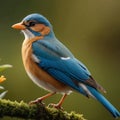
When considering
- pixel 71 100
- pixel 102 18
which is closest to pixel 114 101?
pixel 71 100

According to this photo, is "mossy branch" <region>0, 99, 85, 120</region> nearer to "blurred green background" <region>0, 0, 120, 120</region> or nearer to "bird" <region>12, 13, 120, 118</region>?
"bird" <region>12, 13, 120, 118</region>

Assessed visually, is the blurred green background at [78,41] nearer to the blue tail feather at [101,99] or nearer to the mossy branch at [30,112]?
the blue tail feather at [101,99]

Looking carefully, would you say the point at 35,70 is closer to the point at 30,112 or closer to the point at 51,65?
the point at 51,65

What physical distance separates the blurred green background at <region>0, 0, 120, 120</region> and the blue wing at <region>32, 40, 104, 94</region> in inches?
182

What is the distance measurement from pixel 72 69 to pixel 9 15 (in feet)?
22.7

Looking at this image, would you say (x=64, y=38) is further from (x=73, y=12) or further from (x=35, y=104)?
(x=35, y=104)

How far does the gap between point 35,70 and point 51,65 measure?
0.44 feet

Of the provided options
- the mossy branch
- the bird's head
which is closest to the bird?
the bird's head

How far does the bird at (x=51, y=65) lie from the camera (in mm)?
7137

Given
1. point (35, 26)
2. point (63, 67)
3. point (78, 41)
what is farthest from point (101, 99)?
point (78, 41)

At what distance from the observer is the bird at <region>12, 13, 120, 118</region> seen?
714 cm

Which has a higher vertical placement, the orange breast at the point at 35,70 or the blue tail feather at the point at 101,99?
the orange breast at the point at 35,70

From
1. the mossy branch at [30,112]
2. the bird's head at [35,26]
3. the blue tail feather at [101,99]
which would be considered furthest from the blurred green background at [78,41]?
the mossy branch at [30,112]

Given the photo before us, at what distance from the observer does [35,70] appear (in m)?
7.32
